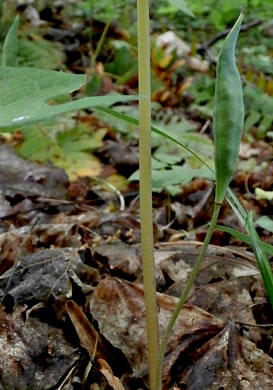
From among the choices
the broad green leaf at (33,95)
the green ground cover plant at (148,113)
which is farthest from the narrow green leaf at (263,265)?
the broad green leaf at (33,95)

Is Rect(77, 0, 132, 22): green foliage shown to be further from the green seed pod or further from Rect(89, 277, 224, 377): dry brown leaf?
the green seed pod

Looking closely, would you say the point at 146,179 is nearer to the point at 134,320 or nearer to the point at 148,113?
the point at 148,113

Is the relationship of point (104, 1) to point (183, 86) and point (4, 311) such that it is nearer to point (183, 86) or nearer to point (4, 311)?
point (183, 86)

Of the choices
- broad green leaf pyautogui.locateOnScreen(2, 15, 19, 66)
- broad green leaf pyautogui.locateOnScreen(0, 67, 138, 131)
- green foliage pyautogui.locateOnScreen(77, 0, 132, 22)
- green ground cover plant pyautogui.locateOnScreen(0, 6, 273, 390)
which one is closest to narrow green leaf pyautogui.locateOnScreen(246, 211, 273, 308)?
green ground cover plant pyautogui.locateOnScreen(0, 6, 273, 390)

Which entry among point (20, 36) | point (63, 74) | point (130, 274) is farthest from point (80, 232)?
point (20, 36)

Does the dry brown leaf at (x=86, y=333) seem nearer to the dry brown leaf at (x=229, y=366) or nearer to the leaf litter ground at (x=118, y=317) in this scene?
the leaf litter ground at (x=118, y=317)
